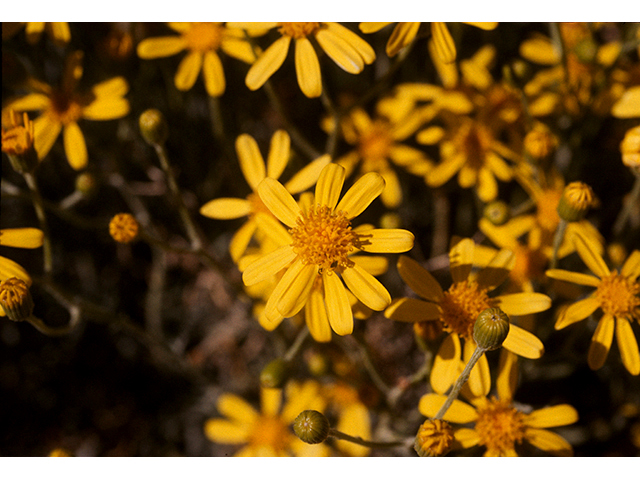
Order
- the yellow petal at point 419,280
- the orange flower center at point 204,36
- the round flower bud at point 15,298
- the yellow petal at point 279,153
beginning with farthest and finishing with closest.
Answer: the orange flower center at point 204,36, the yellow petal at point 279,153, the yellow petal at point 419,280, the round flower bud at point 15,298

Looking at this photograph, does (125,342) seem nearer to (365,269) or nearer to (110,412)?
(110,412)

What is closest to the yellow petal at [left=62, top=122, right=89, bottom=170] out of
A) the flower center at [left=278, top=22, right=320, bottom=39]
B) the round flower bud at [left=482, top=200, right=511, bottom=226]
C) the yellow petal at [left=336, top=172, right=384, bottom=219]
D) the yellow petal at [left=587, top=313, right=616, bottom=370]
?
the flower center at [left=278, top=22, right=320, bottom=39]

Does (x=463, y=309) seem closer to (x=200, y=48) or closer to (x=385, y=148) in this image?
(x=385, y=148)

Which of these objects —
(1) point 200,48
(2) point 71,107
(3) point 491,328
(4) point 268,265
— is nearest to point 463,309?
(3) point 491,328

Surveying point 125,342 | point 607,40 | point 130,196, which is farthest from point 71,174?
point 607,40

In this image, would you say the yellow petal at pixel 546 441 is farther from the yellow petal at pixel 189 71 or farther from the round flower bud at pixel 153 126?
the yellow petal at pixel 189 71

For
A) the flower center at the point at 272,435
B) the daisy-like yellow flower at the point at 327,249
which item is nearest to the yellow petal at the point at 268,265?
the daisy-like yellow flower at the point at 327,249
